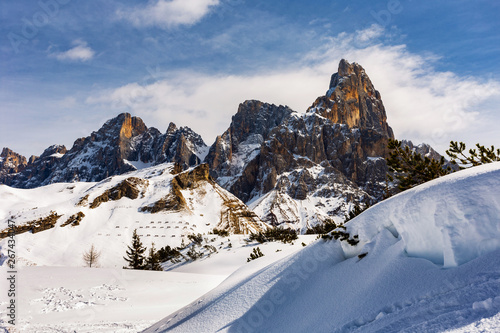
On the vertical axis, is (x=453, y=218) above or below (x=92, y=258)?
above

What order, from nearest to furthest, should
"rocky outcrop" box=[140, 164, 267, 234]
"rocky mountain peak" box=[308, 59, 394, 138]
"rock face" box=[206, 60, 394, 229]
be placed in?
"rocky outcrop" box=[140, 164, 267, 234] → "rock face" box=[206, 60, 394, 229] → "rocky mountain peak" box=[308, 59, 394, 138]

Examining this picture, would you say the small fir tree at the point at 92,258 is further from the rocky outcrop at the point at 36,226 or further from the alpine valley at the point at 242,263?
the rocky outcrop at the point at 36,226

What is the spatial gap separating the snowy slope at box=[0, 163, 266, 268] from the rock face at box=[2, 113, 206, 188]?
110986 mm

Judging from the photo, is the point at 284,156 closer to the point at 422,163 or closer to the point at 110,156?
the point at 110,156

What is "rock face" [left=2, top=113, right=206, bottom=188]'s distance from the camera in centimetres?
17688

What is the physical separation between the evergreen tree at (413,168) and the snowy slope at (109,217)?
128 ft

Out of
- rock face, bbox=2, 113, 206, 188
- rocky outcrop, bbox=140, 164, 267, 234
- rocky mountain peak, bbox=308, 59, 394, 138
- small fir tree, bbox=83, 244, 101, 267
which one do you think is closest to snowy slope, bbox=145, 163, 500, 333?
small fir tree, bbox=83, 244, 101, 267

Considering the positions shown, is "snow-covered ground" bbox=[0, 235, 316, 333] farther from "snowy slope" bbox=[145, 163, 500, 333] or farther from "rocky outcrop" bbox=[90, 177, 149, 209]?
"rocky outcrop" bbox=[90, 177, 149, 209]

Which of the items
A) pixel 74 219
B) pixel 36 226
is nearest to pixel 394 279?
pixel 36 226

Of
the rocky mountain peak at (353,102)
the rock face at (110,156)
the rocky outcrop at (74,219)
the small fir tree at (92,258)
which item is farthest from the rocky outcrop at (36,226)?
the rocky mountain peak at (353,102)

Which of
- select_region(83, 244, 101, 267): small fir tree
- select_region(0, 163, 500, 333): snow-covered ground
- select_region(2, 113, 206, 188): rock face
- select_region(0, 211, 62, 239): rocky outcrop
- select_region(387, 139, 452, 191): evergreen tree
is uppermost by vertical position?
select_region(2, 113, 206, 188): rock face

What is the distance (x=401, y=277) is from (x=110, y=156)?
195 meters

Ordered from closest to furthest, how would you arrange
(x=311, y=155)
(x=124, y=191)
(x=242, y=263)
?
(x=242, y=263)
(x=124, y=191)
(x=311, y=155)

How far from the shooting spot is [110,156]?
7101 inches
